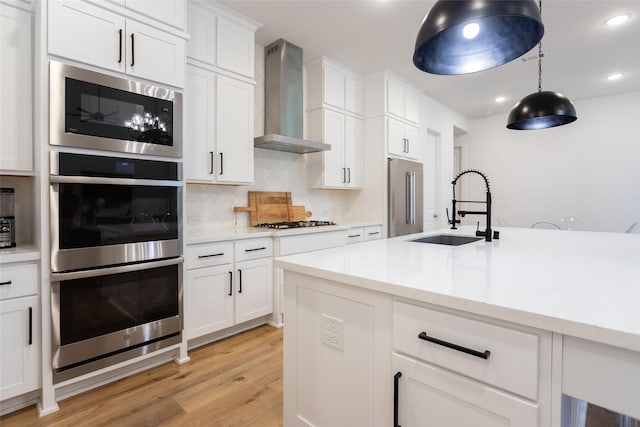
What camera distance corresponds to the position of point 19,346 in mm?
1694

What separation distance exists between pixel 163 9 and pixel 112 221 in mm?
1469

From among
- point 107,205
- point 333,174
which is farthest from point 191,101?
point 333,174

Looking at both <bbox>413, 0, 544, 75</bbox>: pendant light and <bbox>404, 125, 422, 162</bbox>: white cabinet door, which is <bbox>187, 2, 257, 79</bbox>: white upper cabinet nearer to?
<bbox>413, 0, 544, 75</bbox>: pendant light

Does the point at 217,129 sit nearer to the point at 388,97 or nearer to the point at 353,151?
the point at 353,151

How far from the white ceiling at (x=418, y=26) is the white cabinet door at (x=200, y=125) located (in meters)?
0.71

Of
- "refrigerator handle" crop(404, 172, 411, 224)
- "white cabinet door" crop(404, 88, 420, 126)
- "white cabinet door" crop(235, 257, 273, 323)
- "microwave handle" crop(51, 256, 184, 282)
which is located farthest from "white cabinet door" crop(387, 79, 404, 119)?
"microwave handle" crop(51, 256, 184, 282)

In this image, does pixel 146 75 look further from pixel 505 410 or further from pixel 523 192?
pixel 523 192

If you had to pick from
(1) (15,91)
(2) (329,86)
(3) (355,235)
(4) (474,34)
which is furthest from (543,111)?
(1) (15,91)

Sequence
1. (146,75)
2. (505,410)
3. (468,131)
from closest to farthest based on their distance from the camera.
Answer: (505,410) < (146,75) < (468,131)

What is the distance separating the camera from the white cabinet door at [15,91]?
70.1 inches

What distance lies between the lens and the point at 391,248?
1.79 meters

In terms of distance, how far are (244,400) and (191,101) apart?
7.28 feet

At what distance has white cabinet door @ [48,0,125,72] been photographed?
69.2 inches

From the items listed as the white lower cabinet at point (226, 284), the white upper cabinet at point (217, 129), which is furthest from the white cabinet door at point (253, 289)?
the white upper cabinet at point (217, 129)
